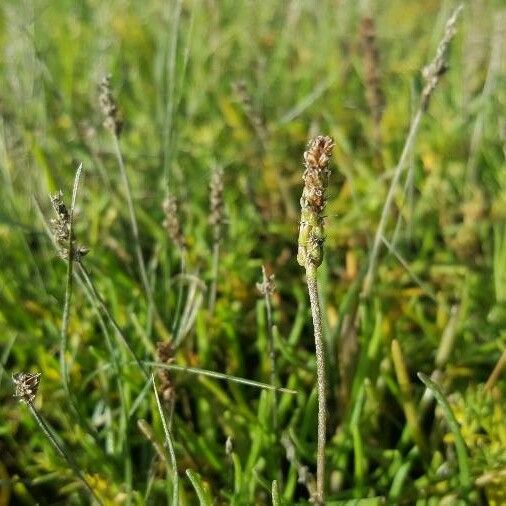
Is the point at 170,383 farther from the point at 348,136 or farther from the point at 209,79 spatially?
the point at 209,79

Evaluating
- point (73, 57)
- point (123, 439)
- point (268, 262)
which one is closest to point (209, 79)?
point (73, 57)

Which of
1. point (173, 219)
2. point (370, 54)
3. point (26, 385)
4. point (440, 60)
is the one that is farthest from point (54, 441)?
point (370, 54)

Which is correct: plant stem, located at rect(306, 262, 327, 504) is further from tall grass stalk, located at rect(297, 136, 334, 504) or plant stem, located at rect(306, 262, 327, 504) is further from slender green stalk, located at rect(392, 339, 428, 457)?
slender green stalk, located at rect(392, 339, 428, 457)

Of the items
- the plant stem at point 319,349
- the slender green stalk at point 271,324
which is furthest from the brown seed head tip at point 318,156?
the slender green stalk at point 271,324

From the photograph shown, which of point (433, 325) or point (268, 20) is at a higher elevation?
point (268, 20)

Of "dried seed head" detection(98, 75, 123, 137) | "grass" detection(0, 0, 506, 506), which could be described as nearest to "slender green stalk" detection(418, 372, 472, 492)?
"grass" detection(0, 0, 506, 506)

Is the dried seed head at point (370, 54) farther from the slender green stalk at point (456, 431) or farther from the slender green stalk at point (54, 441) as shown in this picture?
the slender green stalk at point (54, 441)
